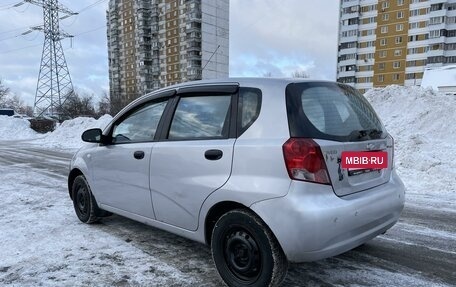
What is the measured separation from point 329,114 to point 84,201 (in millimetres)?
3675

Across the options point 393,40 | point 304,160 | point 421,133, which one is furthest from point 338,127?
point 393,40

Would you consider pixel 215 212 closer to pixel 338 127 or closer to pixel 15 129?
pixel 338 127

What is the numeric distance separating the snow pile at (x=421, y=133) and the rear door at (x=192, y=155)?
5.58 meters

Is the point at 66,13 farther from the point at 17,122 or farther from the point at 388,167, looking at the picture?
the point at 388,167

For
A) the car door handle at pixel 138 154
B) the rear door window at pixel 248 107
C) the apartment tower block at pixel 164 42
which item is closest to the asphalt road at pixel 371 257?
the car door handle at pixel 138 154

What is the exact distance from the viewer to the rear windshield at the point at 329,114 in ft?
9.51

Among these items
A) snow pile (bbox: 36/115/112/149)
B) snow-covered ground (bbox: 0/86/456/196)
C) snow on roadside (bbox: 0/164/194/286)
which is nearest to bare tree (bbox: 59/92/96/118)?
snow pile (bbox: 36/115/112/149)

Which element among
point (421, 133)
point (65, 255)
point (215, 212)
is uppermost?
point (421, 133)

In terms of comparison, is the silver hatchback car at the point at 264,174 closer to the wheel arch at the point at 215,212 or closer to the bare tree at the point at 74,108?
the wheel arch at the point at 215,212

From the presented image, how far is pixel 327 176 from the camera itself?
2.83m

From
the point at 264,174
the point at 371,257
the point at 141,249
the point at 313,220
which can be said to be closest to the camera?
the point at 313,220

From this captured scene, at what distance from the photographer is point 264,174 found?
9.45ft

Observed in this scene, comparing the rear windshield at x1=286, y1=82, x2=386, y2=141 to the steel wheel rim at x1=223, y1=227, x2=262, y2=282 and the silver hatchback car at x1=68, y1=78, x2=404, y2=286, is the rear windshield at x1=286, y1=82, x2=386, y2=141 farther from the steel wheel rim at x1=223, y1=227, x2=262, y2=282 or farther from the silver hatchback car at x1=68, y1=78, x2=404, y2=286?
the steel wheel rim at x1=223, y1=227, x2=262, y2=282

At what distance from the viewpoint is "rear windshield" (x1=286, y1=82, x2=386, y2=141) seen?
2.90 metres
